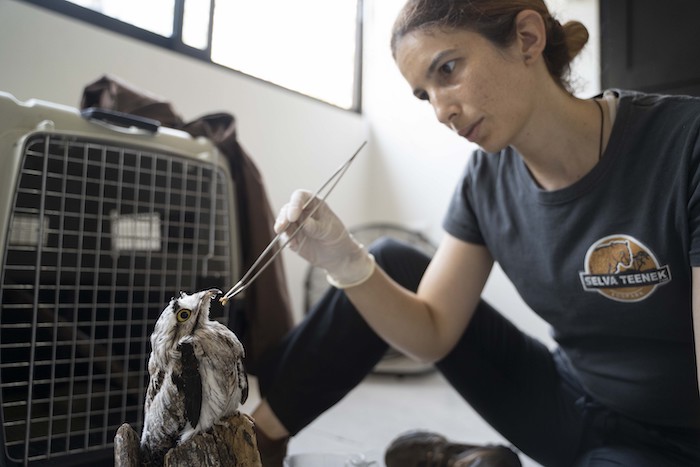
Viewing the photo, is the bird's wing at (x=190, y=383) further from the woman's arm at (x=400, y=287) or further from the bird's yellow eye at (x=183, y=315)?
the woman's arm at (x=400, y=287)

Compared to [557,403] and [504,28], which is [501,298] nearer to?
[557,403]

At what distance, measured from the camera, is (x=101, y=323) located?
0.82 meters

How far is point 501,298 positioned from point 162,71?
59.3 inches

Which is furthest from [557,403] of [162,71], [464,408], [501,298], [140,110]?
[162,71]

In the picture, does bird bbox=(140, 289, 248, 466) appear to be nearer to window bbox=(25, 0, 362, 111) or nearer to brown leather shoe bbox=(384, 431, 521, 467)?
brown leather shoe bbox=(384, 431, 521, 467)

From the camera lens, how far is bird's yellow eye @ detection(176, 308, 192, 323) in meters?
0.44

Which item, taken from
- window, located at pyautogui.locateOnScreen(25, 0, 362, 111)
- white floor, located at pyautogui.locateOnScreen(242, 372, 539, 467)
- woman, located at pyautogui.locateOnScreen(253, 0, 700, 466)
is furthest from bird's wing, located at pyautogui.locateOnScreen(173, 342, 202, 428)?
window, located at pyautogui.locateOnScreen(25, 0, 362, 111)

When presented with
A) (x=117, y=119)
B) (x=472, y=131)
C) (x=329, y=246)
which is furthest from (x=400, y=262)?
(x=117, y=119)

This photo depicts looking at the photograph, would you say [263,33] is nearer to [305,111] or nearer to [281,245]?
[305,111]

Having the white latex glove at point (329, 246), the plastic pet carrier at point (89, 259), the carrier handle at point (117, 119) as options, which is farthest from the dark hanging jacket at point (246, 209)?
the white latex glove at point (329, 246)

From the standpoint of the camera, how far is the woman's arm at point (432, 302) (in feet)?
2.71

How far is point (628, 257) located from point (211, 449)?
59cm

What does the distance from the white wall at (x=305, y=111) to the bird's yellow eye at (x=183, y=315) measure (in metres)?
0.84

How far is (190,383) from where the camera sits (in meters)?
0.42
